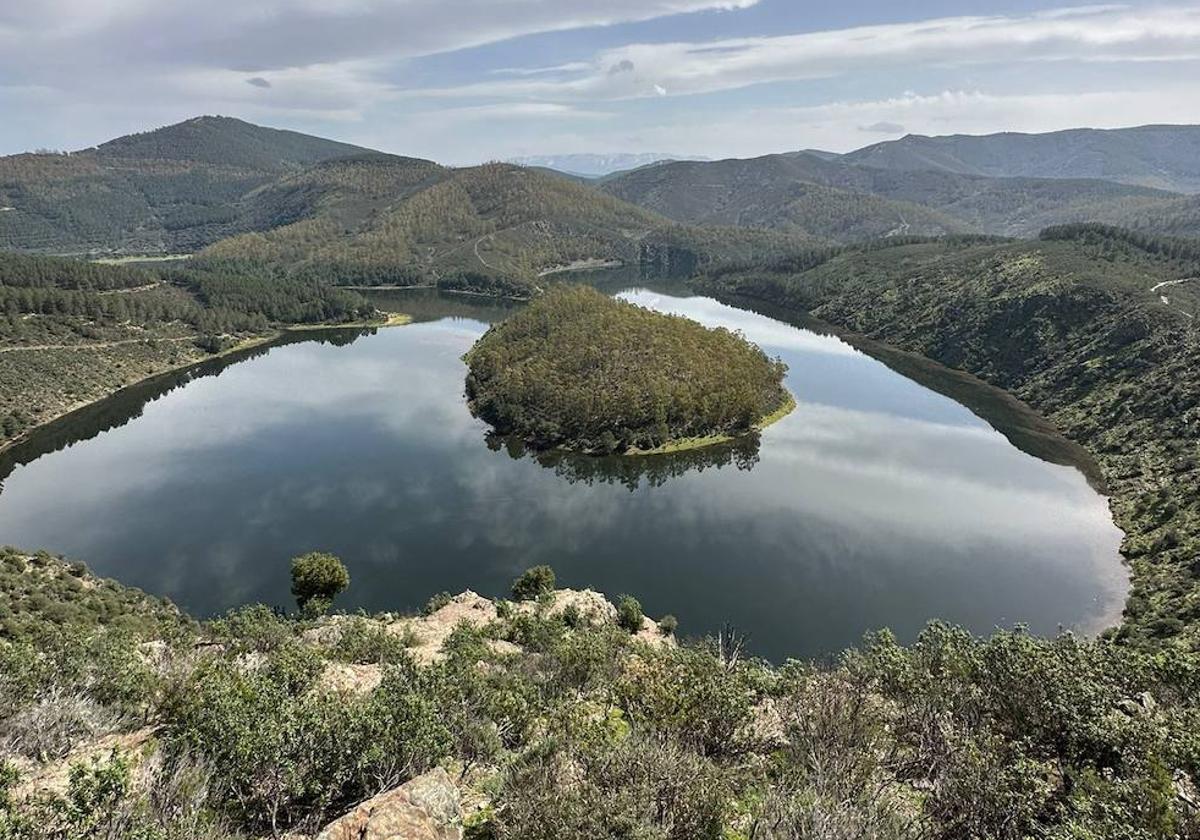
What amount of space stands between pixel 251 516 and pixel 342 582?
27.9 meters

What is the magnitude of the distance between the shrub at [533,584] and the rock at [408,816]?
44.2 m

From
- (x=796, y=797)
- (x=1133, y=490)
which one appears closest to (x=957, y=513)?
(x=1133, y=490)

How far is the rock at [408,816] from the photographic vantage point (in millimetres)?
17953

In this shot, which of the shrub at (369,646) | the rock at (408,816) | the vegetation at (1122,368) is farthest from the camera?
the vegetation at (1122,368)

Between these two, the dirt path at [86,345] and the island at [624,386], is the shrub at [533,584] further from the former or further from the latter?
the dirt path at [86,345]

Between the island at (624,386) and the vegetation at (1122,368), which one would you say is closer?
the vegetation at (1122,368)

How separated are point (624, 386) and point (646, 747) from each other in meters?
99.8

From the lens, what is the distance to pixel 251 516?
8656cm

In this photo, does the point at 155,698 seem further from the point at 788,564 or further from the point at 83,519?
the point at 83,519

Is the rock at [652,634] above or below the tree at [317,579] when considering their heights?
below

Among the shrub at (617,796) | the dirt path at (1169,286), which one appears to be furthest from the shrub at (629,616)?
the dirt path at (1169,286)

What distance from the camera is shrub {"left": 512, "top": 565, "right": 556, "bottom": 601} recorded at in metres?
64.6

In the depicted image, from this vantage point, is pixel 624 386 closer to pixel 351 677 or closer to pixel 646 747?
pixel 351 677

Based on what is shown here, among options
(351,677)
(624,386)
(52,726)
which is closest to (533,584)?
(351,677)
